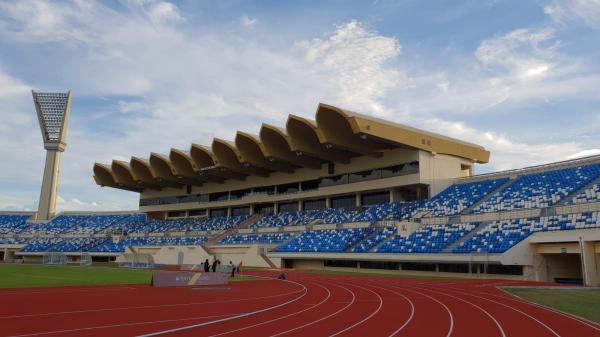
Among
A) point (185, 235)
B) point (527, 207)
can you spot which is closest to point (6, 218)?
point (185, 235)

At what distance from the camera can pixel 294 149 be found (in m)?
47.5

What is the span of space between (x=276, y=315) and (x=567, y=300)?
463 inches

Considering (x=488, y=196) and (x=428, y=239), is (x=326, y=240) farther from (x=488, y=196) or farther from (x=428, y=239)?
(x=488, y=196)

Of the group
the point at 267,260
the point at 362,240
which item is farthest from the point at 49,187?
the point at 362,240

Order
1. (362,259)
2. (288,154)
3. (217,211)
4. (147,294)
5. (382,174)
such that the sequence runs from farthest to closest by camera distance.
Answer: (217,211) → (288,154) → (382,174) → (362,259) → (147,294)

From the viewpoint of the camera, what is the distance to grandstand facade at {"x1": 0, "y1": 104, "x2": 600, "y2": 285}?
1211 inches

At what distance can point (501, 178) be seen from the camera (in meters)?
43.6

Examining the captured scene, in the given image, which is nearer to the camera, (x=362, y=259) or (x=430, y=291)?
(x=430, y=291)

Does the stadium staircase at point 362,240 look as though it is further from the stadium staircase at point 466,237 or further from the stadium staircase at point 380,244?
the stadium staircase at point 466,237

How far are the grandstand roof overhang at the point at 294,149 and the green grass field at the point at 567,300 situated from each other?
71.1ft

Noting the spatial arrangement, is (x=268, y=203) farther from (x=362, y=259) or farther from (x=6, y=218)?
(x=6, y=218)

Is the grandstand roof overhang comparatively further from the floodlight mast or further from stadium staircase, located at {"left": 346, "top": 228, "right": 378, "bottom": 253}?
the floodlight mast

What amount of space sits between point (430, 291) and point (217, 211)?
175 feet

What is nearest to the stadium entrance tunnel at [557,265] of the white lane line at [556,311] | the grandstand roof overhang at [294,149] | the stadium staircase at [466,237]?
the stadium staircase at [466,237]
